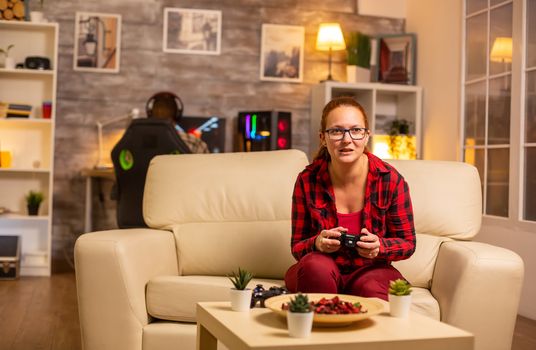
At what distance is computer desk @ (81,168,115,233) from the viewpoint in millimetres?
5477

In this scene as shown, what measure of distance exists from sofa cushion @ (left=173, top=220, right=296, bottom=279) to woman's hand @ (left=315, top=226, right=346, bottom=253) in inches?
24.0

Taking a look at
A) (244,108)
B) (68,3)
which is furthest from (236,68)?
(68,3)

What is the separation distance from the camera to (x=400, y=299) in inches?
74.7

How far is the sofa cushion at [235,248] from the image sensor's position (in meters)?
2.97

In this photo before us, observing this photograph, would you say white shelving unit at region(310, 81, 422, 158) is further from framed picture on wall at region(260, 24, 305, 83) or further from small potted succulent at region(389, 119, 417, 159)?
framed picture on wall at region(260, 24, 305, 83)

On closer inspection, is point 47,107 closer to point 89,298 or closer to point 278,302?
point 89,298

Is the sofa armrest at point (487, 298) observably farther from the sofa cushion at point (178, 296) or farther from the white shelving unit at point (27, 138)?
the white shelving unit at point (27, 138)

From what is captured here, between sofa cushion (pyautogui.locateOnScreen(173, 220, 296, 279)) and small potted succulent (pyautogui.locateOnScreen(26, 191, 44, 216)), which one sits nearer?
sofa cushion (pyautogui.locateOnScreen(173, 220, 296, 279))

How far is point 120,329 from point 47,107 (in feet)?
11.5

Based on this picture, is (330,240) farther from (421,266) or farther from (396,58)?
(396,58)

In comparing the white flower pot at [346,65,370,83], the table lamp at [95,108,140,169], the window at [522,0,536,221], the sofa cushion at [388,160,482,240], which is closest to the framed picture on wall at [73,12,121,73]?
the table lamp at [95,108,140,169]

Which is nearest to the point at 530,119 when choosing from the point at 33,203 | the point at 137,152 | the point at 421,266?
the point at 421,266

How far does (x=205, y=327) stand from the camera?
2021 mm

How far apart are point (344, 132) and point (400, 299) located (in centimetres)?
70
